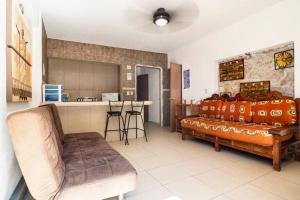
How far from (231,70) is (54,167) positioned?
3.94 m

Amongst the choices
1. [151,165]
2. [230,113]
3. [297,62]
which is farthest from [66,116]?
[297,62]

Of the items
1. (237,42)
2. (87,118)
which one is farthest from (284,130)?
(87,118)

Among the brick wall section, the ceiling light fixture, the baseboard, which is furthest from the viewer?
the brick wall section

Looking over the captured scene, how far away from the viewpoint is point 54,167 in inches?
45.1

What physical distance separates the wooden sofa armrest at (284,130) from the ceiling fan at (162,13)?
7.63 ft

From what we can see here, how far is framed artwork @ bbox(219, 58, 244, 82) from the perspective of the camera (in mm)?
3723

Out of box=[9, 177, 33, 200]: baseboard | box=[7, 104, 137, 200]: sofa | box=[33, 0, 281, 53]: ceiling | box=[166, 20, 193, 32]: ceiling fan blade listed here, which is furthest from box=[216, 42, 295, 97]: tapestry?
box=[9, 177, 33, 200]: baseboard

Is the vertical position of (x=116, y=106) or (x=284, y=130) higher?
(x=116, y=106)

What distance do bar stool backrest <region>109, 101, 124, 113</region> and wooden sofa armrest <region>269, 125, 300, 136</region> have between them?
272 centimetres

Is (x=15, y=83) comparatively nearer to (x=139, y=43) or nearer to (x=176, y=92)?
(x=139, y=43)

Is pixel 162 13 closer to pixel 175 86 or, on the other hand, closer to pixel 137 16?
pixel 137 16

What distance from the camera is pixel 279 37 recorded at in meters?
2.94

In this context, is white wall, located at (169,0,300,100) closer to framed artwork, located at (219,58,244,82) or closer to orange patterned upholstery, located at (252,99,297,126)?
framed artwork, located at (219,58,244,82)

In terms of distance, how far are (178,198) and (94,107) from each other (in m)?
2.73
